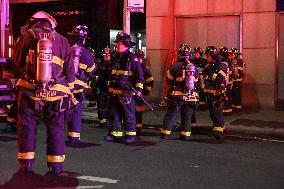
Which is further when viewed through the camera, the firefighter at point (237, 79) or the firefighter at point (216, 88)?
the firefighter at point (237, 79)

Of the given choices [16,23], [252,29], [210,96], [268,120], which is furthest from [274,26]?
[16,23]

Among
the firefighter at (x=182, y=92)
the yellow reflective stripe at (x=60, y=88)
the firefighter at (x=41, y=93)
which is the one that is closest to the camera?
the firefighter at (x=41, y=93)

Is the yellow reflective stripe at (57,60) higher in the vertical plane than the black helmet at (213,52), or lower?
lower

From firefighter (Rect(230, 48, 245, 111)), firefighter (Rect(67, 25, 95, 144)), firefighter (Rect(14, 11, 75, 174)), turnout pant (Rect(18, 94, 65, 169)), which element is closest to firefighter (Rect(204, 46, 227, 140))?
firefighter (Rect(67, 25, 95, 144))

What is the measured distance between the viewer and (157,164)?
26.3ft

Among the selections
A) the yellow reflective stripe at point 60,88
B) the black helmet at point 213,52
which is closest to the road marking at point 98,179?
the yellow reflective stripe at point 60,88

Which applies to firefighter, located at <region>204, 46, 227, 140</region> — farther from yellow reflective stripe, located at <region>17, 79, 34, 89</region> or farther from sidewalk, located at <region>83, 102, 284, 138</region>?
yellow reflective stripe, located at <region>17, 79, 34, 89</region>

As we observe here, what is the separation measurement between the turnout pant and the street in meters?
0.29

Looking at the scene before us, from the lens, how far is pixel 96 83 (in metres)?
12.0

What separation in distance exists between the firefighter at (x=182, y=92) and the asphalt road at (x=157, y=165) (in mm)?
323

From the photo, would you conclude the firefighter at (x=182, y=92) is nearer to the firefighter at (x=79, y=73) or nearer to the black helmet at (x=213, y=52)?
the black helmet at (x=213, y=52)

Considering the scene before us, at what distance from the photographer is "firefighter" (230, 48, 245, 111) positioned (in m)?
14.9

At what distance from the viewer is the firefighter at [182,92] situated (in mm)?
10250

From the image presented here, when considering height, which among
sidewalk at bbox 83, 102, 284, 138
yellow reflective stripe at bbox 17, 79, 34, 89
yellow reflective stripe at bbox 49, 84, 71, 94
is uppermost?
yellow reflective stripe at bbox 17, 79, 34, 89
